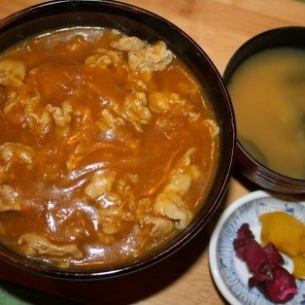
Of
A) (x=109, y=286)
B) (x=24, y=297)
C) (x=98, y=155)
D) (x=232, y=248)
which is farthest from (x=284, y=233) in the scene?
(x=24, y=297)

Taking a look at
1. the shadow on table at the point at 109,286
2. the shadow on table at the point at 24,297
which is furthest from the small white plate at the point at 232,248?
the shadow on table at the point at 24,297

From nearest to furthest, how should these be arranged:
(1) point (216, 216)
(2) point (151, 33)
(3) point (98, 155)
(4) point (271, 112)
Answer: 1. (3) point (98, 155)
2. (2) point (151, 33)
3. (1) point (216, 216)
4. (4) point (271, 112)

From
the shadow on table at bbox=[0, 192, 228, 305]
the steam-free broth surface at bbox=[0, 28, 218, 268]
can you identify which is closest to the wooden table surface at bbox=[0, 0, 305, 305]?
the shadow on table at bbox=[0, 192, 228, 305]

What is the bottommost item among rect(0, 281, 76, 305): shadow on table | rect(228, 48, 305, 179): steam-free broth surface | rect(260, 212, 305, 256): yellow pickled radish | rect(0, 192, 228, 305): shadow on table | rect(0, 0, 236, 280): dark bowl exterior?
rect(0, 281, 76, 305): shadow on table

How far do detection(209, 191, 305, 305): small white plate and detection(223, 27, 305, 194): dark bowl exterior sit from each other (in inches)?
3.5

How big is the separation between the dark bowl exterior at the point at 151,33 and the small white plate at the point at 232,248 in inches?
14.1

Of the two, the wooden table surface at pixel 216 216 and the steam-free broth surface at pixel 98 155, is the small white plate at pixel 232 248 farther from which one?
the steam-free broth surface at pixel 98 155

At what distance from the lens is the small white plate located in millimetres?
1915

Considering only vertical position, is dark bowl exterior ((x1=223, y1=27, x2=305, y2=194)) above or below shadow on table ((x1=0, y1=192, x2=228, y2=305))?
above

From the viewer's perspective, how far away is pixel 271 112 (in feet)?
6.88

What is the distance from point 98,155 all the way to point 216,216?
0.56 m

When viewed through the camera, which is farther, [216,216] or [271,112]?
[271,112]

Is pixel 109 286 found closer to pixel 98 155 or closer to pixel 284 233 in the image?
pixel 98 155

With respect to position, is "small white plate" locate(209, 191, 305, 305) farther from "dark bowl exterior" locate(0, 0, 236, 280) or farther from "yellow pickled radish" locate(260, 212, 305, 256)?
"dark bowl exterior" locate(0, 0, 236, 280)
